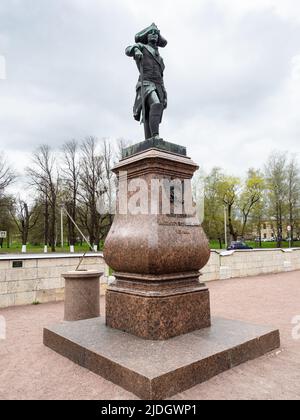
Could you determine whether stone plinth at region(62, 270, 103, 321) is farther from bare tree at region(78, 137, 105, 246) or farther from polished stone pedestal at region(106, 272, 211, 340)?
bare tree at region(78, 137, 105, 246)

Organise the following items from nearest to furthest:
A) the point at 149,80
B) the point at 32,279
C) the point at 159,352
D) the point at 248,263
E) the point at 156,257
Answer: the point at 159,352 → the point at 156,257 → the point at 149,80 → the point at 32,279 → the point at 248,263

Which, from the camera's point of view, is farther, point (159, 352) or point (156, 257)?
point (156, 257)

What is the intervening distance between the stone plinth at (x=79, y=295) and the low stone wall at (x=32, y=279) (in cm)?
279

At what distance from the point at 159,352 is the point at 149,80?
398cm

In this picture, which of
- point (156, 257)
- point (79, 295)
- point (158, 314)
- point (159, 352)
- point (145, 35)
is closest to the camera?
point (159, 352)

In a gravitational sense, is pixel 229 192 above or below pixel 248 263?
above

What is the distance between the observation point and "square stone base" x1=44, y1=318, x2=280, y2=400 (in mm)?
2828

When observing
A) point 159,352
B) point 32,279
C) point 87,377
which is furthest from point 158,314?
point 32,279

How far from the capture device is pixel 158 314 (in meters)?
3.73

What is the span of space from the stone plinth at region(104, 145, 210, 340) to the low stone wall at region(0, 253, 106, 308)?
4620 millimetres

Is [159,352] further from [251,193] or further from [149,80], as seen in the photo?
[251,193]

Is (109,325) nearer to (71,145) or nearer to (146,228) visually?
(146,228)

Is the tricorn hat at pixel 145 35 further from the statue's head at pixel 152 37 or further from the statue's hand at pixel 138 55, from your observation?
the statue's hand at pixel 138 55

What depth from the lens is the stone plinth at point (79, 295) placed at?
234 inches
